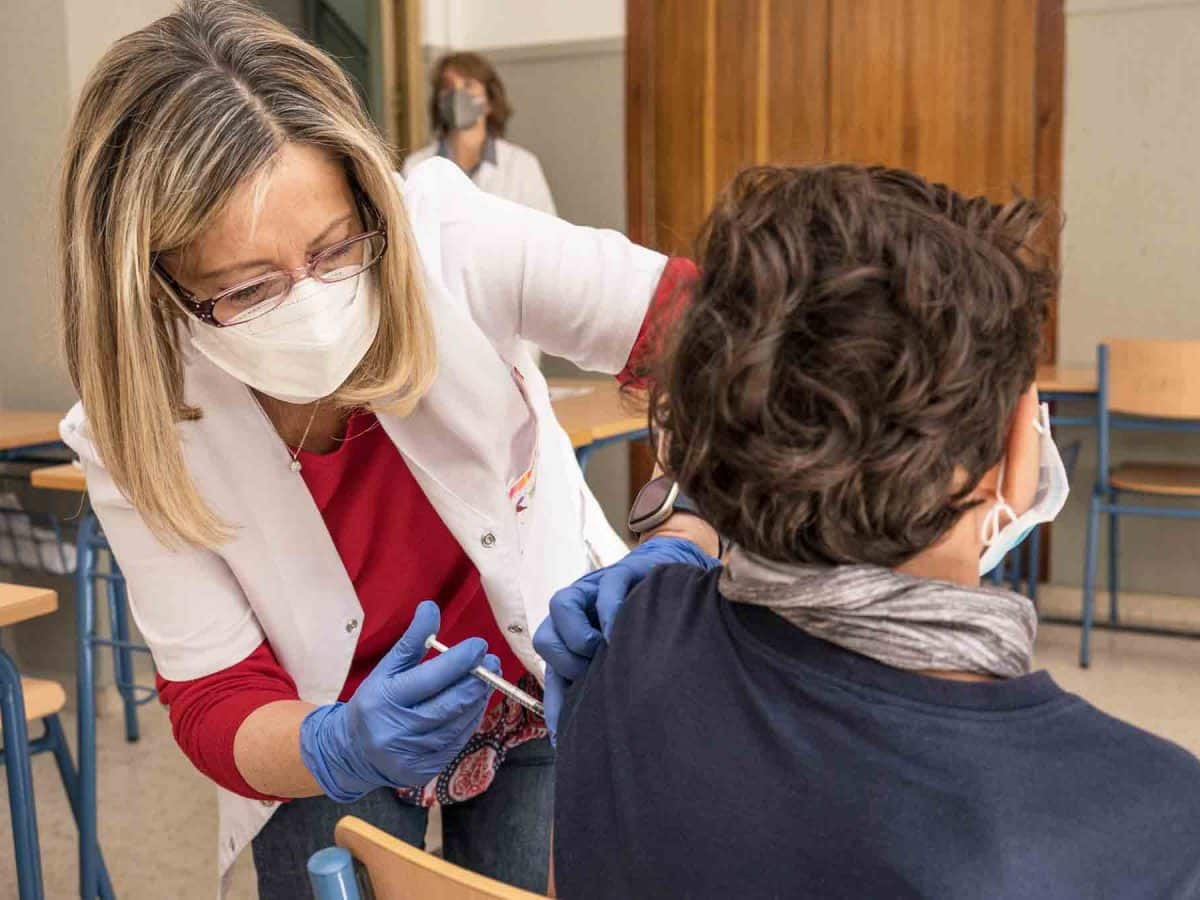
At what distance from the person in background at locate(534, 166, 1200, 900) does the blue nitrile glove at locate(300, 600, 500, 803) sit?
239mm

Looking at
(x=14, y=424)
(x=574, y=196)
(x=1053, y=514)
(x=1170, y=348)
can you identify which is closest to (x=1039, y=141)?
(x=1170, y=348)

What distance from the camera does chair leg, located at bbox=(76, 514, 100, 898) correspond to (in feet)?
6.76

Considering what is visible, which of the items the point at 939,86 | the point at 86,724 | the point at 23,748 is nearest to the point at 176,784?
the point at 86,724

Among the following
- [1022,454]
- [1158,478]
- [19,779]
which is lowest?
[19,779]

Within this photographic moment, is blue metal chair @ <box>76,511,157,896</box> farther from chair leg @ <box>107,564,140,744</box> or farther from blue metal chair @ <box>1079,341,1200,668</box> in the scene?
blue metal chair @ <box>1079,341,1200,668</box>

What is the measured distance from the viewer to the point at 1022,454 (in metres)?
0.69

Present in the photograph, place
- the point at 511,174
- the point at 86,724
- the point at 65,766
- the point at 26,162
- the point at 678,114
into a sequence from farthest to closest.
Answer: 1. the point at 678,114
2. the point at 511,174
3. the point at 26,162
4. the point at 86,724
5. the point at 65,766

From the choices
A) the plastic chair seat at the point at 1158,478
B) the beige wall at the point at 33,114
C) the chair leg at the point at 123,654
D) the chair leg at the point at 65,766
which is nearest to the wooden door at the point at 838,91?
the plastic chair seat at the point at 1158,478

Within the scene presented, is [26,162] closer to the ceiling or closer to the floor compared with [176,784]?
closer to the ceiling

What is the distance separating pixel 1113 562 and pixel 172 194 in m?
3.32


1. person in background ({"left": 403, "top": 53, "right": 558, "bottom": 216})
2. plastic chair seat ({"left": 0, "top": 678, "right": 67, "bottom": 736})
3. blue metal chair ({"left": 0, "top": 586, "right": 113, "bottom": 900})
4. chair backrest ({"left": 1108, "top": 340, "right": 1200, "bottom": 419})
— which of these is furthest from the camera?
person in background ({"left": 403, "top": 53, "right": 558, "bottom": 216})

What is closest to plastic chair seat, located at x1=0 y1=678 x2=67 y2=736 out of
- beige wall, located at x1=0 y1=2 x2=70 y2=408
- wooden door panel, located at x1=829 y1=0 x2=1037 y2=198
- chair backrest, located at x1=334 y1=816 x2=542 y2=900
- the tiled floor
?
the tiled floor

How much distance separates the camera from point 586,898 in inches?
28.7

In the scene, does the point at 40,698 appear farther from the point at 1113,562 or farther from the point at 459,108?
the point at 1113,562
